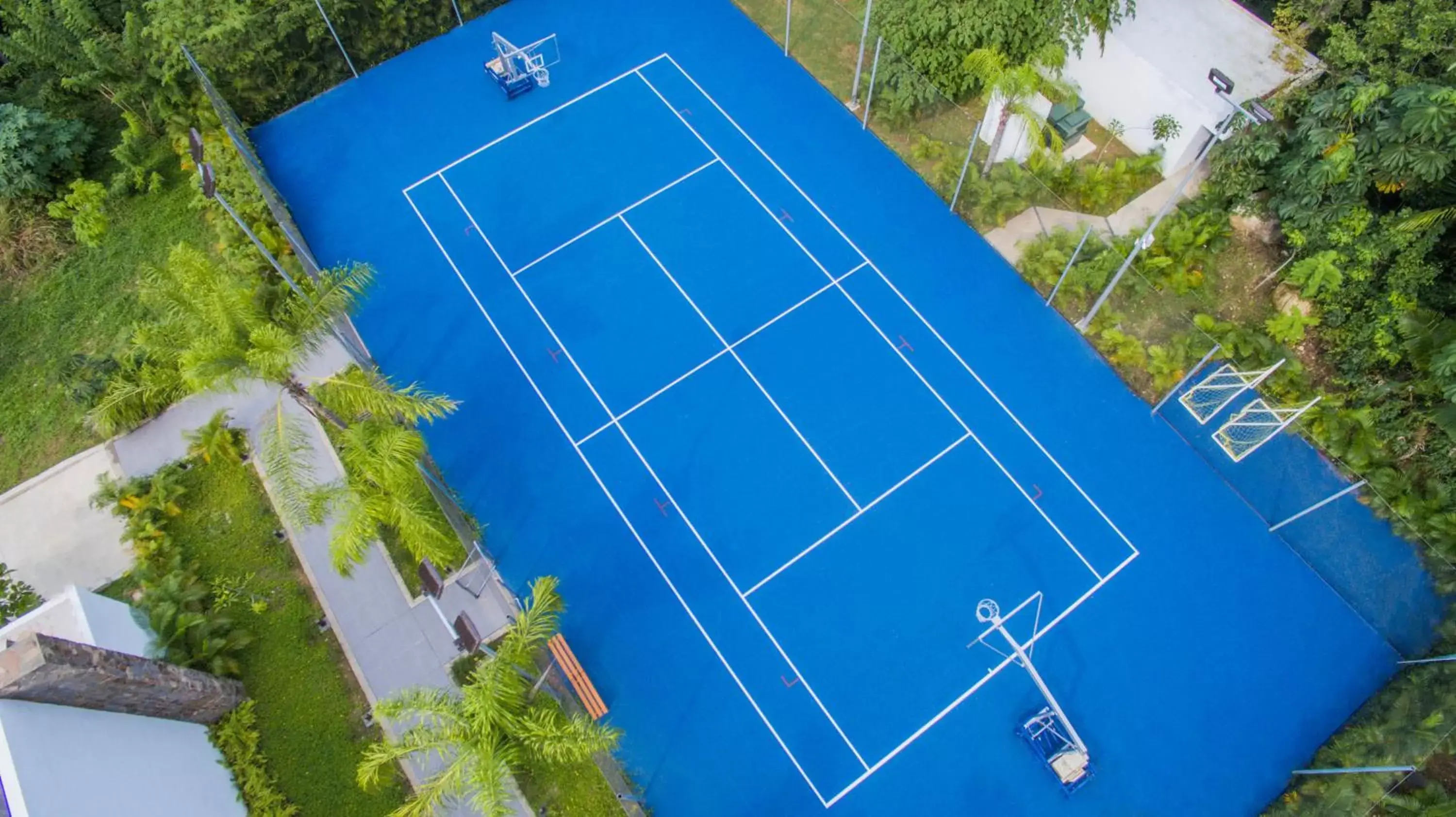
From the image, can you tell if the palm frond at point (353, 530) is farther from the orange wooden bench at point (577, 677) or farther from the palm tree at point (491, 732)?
the orange wooden bench at point (577, 677)

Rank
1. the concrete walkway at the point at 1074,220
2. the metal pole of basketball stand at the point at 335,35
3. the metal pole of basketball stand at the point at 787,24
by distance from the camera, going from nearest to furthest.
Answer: the concrete walkway at the point at 1074,220
the metal pole of basketball stand at the point at 335,35
the metal pole of basketball stand at the point at 787,24

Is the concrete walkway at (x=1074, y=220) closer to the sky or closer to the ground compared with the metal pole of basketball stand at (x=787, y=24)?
closer to the ground

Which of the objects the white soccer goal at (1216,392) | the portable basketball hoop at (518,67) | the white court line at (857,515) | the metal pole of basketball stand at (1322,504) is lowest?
the metal pole of basketball stand at (1322,504)

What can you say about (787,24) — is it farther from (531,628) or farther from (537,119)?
(531,628)

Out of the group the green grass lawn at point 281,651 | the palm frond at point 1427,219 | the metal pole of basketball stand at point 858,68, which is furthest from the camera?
the metal pole of basketball stand at point 858,68

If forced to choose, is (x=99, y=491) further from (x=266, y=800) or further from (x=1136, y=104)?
(x=1136, y=104)

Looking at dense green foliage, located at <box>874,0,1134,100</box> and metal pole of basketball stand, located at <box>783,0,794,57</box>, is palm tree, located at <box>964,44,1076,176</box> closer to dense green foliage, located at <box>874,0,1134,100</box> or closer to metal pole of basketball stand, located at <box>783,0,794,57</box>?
dense green foliage, located at <box>874,0,1134,100</box>

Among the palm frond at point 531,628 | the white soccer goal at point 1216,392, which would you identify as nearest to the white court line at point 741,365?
the palm frond at point 531,628

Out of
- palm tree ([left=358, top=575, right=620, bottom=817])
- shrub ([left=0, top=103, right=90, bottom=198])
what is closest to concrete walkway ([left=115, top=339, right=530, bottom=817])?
palm tree ([left=358, top=575, right=620, bottom=817])

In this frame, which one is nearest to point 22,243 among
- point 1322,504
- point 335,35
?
point 335,35
